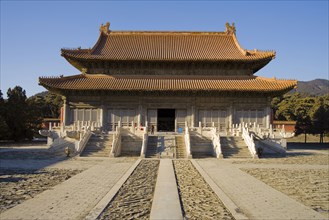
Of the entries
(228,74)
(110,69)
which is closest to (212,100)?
(228,74)

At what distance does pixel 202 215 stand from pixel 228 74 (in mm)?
25852

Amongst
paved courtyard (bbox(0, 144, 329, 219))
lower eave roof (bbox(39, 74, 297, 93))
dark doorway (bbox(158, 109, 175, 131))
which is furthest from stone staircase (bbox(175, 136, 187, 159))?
dark doorway (bbox(158, 109, 175, 131))

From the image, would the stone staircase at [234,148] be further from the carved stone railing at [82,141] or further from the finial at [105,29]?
the finial at [105,29]

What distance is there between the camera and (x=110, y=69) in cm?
3309

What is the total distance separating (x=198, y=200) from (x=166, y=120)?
26.6 metres

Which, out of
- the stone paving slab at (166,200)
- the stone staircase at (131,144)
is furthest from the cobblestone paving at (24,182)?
the stone staircase at (131,144)

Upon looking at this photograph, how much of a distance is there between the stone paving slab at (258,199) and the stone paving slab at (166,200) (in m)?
1.69

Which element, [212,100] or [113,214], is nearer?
[113,214]

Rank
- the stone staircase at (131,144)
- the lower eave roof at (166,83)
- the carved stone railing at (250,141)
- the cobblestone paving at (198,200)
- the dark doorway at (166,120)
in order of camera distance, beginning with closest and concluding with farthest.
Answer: the cobblestone paving at (198,200) → the carved stone railing at (250,141) → the stone staircase at (131,144) → the lower eave roof at (166,83) → the dark doorway at (166,120)

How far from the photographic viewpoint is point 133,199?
988cm

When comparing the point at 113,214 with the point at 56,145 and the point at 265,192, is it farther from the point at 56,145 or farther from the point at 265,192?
the point at 56,145

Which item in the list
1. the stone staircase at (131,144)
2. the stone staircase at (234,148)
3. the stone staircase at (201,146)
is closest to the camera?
the stone staircase at (234,148)

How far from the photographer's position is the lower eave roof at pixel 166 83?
3000 cm

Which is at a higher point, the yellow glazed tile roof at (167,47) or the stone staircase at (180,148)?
the yellow glazed tile roof at (167,47)
